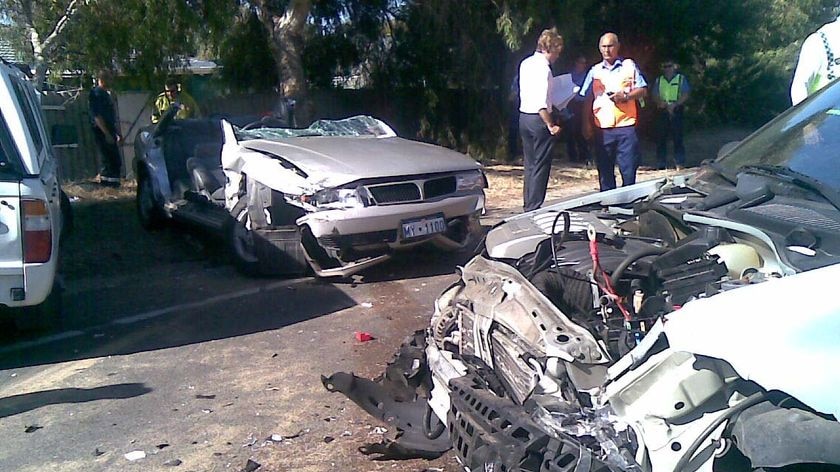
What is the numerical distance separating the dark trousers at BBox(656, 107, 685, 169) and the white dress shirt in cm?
734

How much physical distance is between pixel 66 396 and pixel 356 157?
3.06m

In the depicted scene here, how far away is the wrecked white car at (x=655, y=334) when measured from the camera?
217 centimetres

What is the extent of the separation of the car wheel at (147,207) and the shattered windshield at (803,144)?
22.2 feet

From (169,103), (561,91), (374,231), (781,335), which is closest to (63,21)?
(169,103)

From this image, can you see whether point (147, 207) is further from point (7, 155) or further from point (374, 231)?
point (7, 155)

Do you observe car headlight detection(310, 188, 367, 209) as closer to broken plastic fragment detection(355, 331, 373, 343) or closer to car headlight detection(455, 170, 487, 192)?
car headlight detection(455, 170, 487, 192)

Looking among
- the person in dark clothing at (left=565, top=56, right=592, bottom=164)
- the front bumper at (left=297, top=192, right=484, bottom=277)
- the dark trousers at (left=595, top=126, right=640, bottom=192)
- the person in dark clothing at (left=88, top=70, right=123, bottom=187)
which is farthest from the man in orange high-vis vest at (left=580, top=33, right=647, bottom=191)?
the person in dark clothing at (left=88, top=70, right=123, bottom=187)

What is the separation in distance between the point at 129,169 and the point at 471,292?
12.0 m

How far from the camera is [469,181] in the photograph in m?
7.13

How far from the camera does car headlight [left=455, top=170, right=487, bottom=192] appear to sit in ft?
23.2

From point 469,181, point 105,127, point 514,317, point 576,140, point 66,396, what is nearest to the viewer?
point 514,317

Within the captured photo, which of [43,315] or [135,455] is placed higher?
[43,315]

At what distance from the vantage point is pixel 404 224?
21.6ft

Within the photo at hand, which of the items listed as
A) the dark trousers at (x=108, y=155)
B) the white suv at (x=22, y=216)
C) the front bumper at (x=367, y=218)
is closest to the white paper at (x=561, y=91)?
the front bumper at (x=367, y=218)
